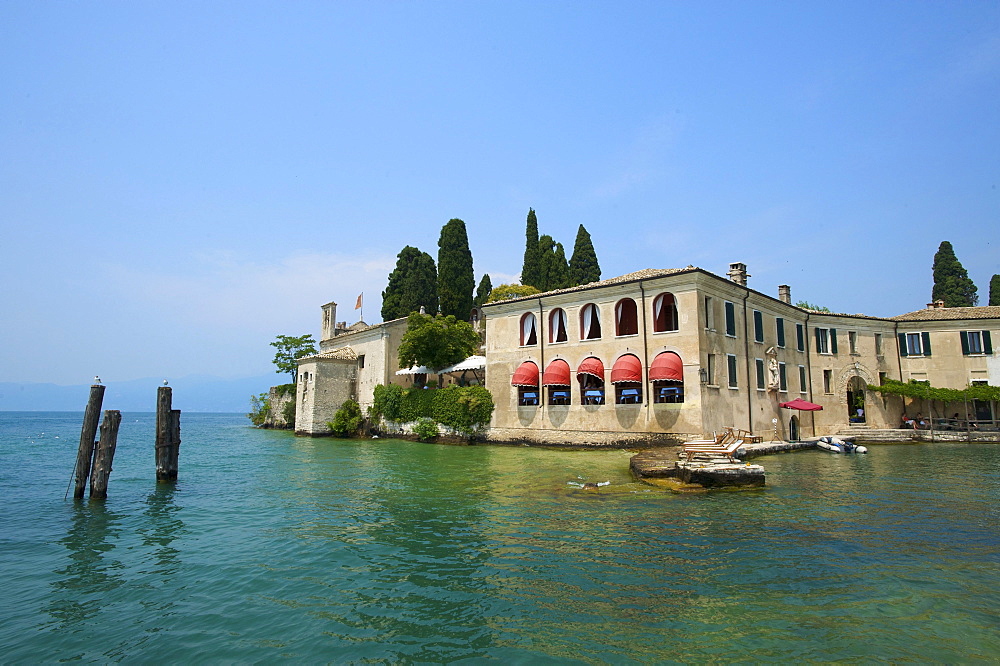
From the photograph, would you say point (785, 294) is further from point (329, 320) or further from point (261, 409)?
point (261, 409)

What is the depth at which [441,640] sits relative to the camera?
587 centimetres

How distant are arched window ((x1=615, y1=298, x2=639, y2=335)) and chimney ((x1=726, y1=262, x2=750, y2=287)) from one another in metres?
6.65

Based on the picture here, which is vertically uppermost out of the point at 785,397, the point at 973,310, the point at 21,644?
the point at 973,310

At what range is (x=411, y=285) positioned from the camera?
1914 inches

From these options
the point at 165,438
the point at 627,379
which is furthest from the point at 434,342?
the point at 165,438

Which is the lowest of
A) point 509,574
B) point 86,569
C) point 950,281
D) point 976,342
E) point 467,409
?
point 86,569

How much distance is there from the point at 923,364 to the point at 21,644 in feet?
132

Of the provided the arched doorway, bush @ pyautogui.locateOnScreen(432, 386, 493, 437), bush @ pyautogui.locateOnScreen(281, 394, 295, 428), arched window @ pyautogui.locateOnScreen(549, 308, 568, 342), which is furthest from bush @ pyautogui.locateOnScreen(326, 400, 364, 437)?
the arched doorway

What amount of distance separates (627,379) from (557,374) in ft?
13.5

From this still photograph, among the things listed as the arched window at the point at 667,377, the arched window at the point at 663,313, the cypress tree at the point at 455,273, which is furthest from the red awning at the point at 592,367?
the cypress tree at the point at 455,273

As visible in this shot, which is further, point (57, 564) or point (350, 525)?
point (350, 525)

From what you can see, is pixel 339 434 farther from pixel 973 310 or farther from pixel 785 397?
pixel 973 310

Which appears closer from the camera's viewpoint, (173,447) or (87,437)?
(87,437)

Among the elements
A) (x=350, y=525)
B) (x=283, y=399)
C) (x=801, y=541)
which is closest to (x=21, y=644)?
(x=350, y=525)
